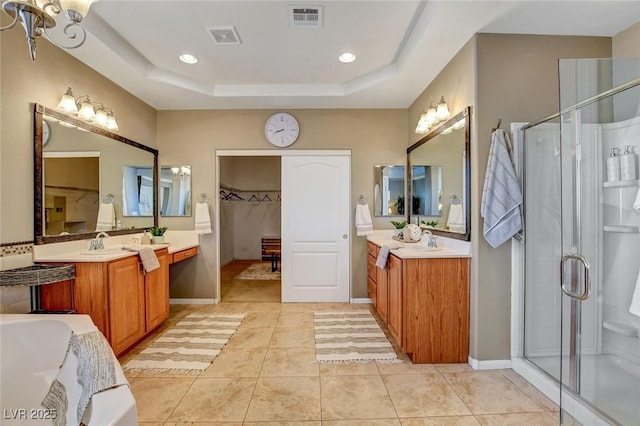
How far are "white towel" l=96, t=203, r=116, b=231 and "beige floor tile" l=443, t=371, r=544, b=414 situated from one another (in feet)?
11.2

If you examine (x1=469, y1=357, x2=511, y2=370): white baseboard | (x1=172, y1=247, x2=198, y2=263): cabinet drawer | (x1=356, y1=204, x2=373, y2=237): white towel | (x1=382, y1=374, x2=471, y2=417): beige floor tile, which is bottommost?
(x1=382, y1=374, x2=471, y2=417): beige floor tile

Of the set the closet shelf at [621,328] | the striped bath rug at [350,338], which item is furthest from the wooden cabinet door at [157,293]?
the closet shelf at [621,328]

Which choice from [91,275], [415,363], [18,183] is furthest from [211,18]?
[415,363]

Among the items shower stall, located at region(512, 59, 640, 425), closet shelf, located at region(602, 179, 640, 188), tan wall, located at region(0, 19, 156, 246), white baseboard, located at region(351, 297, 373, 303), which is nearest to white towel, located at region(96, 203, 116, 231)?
tan wall, located at region(0, 19, 156, 246)

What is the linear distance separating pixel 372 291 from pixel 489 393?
71.0 inches

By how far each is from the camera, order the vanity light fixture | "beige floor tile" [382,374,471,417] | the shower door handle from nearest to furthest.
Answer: the vanity light fixture → the shower door handle → "beige floor tile" [382,374,471,417]

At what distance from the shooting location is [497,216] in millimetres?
2316

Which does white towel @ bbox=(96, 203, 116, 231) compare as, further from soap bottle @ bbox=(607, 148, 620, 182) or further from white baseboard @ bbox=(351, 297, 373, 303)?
soap bottle @ bbox=(607, 148, 620, 182)

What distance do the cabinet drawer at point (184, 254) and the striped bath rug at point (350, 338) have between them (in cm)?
174

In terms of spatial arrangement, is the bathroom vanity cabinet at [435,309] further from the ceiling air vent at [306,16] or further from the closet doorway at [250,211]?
the closet doorway at [250,211]

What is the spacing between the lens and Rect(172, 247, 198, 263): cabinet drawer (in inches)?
140

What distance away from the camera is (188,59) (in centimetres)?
301

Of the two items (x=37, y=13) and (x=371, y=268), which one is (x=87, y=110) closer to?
(x=37, y=13)

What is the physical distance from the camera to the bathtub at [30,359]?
1.46m
